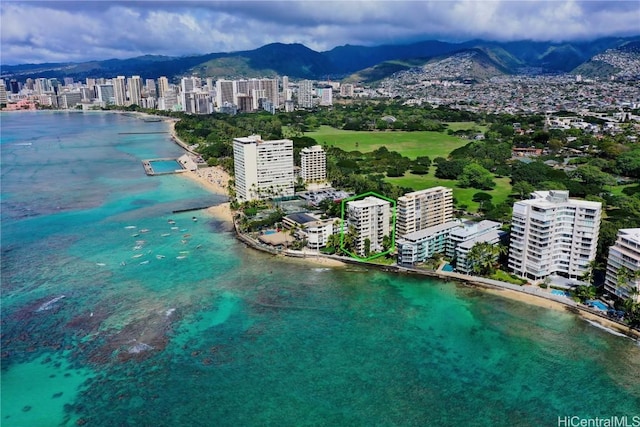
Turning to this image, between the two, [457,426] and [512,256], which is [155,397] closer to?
[457,426]

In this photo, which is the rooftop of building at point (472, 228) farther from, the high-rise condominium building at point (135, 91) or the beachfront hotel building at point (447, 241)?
the high-rise condominium building at point (135, 91)

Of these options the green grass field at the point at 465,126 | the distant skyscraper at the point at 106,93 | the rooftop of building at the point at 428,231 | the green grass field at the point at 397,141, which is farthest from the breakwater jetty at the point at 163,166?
the distant skyscraper at the point at 106,93

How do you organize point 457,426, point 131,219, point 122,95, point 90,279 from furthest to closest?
point 122,95, point 131,219, point 90,279, point 457,426

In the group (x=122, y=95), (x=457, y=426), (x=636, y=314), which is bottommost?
(x=457, y=426)

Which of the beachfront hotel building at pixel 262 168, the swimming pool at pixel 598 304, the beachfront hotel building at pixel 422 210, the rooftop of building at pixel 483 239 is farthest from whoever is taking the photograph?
the beachfront hotel building at pixel 262 168

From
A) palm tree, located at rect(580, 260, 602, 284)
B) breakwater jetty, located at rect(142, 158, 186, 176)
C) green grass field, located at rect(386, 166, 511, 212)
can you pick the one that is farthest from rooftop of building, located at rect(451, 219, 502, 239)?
breakwater jetty, located at rect(142, 158, 186, 176)

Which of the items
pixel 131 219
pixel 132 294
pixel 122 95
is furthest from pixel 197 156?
pixel 122 95
